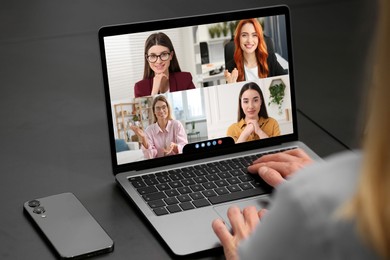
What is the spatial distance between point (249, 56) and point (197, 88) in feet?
0.39

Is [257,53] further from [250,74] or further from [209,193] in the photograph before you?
[209,193]

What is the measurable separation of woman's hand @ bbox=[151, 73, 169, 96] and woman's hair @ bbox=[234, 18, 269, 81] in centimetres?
14

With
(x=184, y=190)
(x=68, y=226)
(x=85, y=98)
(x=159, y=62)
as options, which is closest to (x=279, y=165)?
(x=184, y=190)

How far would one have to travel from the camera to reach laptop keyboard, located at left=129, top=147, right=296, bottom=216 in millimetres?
1447

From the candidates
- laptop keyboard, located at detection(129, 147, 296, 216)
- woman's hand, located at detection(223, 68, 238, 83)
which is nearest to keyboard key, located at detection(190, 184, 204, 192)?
laptop keyboard, located at detection(129, 147, 296, 216)

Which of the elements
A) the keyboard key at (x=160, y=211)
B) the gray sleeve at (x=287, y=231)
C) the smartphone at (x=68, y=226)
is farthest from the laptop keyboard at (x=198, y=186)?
the gray sleeve at (x=287, y=231)

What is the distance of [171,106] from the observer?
1536 mm

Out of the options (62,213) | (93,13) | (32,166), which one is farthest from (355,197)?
(93,13)

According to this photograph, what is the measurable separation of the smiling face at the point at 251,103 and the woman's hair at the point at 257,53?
31 mm

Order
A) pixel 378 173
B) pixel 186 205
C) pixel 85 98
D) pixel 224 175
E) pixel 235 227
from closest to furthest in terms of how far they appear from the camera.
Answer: pixel 378 173
pixel 235 227
pixel 186 205
pixel 224 175
pixel 85 98

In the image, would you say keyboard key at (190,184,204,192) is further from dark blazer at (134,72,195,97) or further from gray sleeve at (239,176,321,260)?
gray sleeve at (239,176,321,260)

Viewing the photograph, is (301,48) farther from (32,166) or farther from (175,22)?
(32,166)

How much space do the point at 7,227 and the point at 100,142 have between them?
34cm

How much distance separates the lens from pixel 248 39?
1.59m
